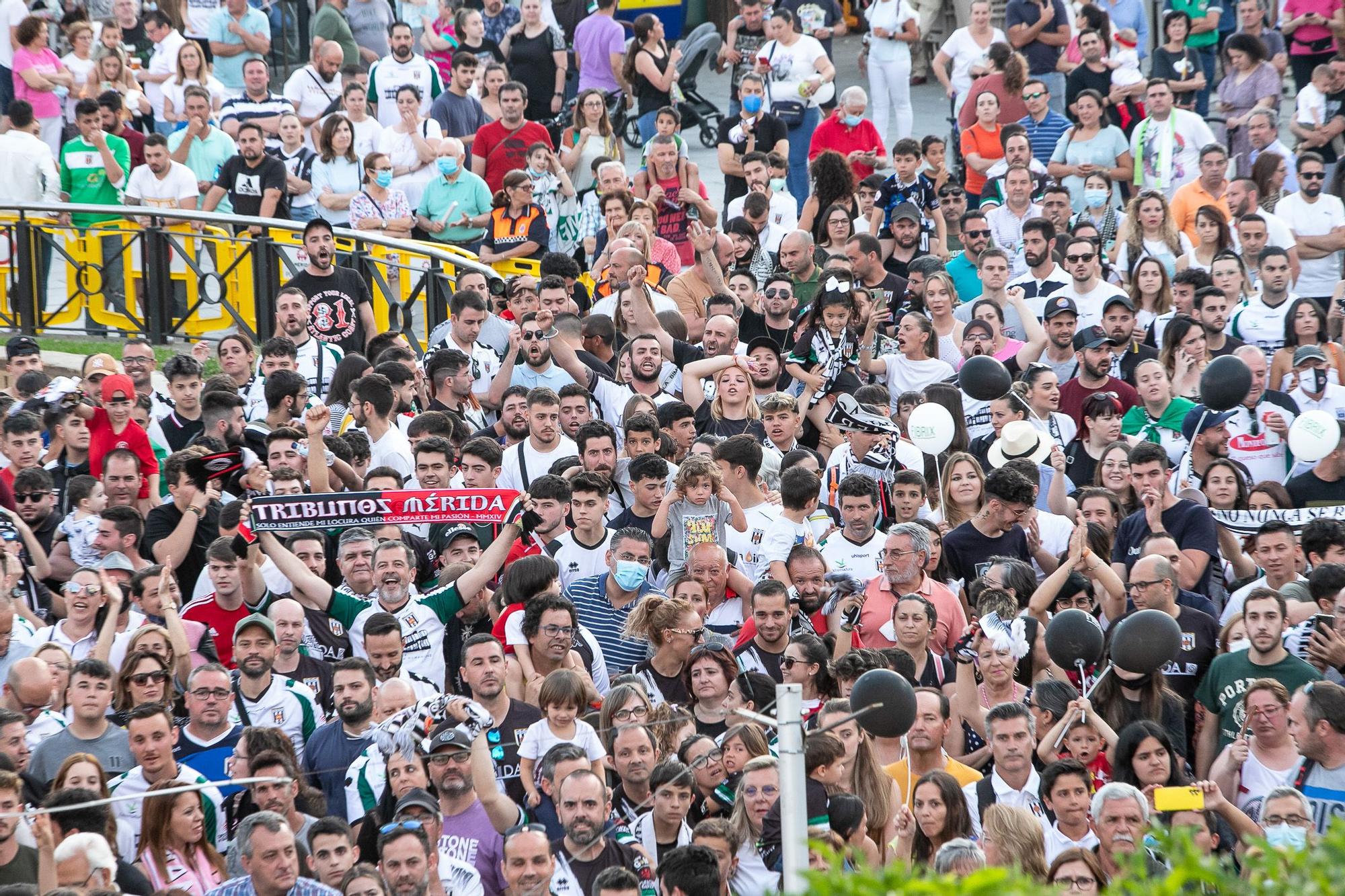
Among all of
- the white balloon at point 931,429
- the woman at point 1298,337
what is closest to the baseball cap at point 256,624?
the white balloon at point 931,429

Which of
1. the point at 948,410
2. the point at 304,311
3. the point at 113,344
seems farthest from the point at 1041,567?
the point at 113,344

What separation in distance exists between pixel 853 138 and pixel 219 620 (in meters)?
9.22

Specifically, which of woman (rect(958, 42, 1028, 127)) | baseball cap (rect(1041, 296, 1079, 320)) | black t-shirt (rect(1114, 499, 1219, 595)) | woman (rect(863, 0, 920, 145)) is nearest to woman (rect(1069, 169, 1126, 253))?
woman (rect(958, 42, 1028, 127))

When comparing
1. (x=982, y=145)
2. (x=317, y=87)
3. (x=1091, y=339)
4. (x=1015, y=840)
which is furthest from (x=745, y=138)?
(x=1015, y=840)

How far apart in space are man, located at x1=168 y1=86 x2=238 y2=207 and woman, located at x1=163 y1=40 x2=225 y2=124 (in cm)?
69

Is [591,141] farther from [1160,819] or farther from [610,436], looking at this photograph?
[1160,819]

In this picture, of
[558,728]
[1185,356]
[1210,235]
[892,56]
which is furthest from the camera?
[892,56]

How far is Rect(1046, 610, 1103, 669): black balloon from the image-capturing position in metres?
8.74

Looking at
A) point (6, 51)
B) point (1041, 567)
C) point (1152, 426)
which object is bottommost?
point (1041, 567)

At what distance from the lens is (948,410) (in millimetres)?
11430

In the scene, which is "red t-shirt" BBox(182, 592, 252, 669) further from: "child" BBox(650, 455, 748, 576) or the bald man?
"child" BBox(650, 455, 748, 576)

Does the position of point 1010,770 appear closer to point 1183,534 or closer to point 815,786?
point 815,786

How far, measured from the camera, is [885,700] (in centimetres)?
800

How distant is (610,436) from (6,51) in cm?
921
